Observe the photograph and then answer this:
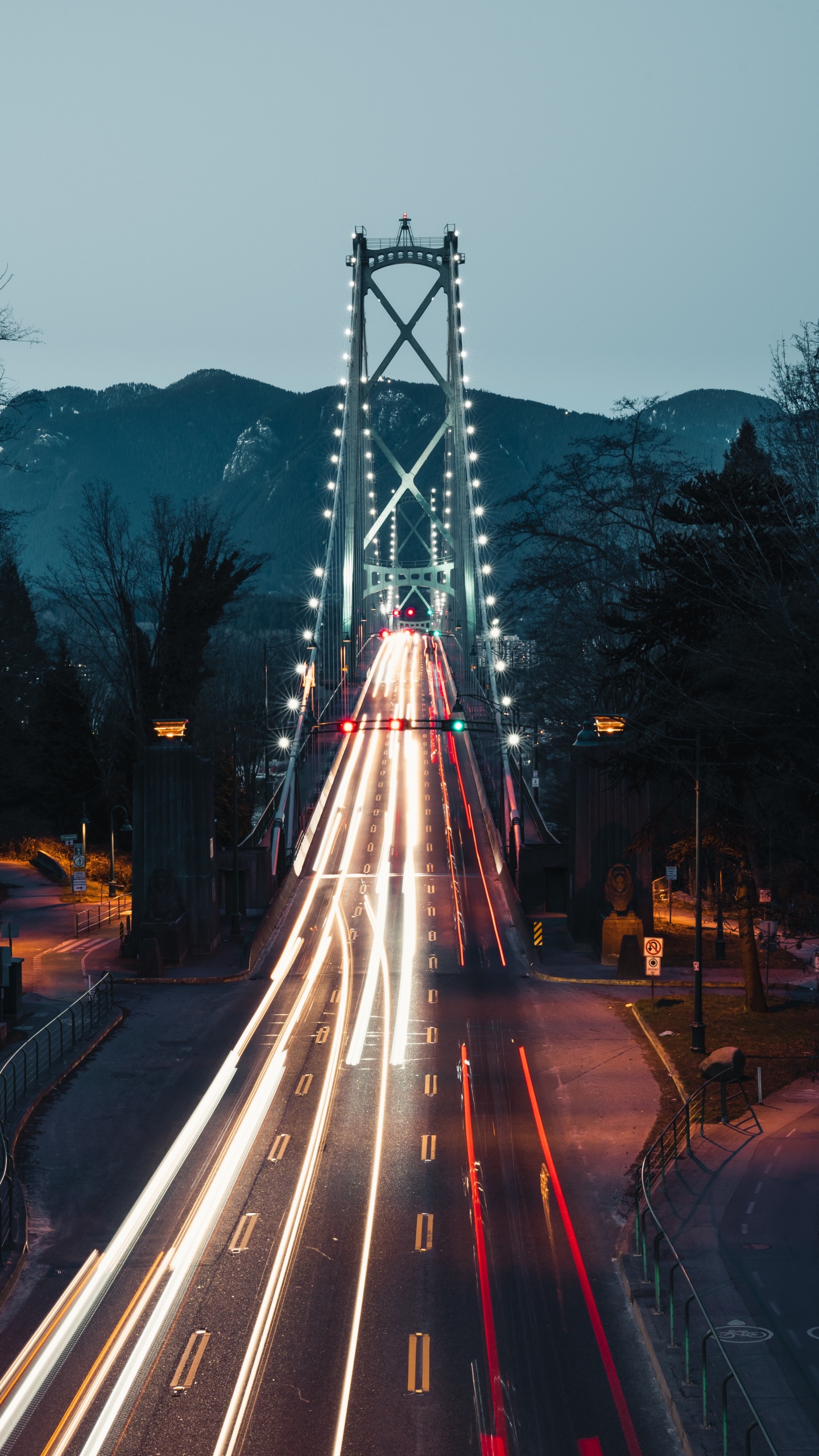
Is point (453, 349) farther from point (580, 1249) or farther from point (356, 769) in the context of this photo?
point (580, 1249)

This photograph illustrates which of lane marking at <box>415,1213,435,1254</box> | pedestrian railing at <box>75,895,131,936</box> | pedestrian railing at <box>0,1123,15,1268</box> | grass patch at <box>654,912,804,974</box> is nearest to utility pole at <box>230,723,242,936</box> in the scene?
pedestrian railing at <box>75,895,131,936</box>

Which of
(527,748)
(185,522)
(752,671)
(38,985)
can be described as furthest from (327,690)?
(752,671)

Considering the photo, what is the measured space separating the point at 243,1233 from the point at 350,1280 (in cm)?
218

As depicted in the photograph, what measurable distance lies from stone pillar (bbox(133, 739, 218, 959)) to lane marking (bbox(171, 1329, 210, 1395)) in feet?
→ 78.2

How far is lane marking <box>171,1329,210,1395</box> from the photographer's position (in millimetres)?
13984

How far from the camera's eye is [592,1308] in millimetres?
15914

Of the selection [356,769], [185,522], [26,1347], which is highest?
[185,522]

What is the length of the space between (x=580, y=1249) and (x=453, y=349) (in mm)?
111643

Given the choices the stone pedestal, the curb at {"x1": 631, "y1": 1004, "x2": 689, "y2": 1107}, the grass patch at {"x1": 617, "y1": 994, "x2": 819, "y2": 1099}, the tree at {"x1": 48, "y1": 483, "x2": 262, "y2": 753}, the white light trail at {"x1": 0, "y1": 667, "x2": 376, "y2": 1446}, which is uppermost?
the tree at {"x1": 48, "y1": 483, "x2": 262, "y2": 753}

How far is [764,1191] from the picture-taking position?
62.8ft

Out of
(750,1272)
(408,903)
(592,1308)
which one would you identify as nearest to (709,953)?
(408,903)

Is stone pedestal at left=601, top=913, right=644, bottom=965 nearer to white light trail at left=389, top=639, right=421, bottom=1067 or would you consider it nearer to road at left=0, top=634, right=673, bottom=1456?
white light trail at left=389, top=639, right=421, bottom=1067

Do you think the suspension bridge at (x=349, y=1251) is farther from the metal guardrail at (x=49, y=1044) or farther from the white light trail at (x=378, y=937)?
the metal guardrail at (x=49, y=1044)

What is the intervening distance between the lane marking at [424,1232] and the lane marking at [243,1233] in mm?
2236
